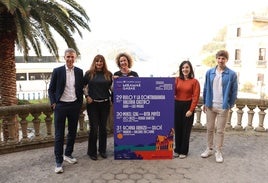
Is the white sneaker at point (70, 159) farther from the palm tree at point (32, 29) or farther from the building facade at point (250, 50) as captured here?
the building facade at point (250, 50)

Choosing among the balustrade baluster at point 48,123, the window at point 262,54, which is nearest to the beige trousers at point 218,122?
the balustrade baluster at point 48,123

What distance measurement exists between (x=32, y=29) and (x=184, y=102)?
15.6ft

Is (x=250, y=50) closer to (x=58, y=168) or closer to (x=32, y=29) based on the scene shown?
(x=32, y=29)

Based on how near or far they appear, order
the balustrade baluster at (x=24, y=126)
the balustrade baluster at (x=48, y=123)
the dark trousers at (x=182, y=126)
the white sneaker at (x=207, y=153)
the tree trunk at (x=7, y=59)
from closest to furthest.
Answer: the dark trousers at (x=182, y=126) → the white sneaker at (x=207, y=153) → the balustrade baluster at (x=24, y=126) → the balustrade baluster at (x=48, y=123) → the tree trunk at (x=7, y=59)

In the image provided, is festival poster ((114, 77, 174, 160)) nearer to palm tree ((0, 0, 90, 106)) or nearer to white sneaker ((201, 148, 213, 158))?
white sneaker ((201, 148, 213, 158))

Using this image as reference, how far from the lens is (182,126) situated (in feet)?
16.4

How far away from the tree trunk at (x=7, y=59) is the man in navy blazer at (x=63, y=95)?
378 centimetres

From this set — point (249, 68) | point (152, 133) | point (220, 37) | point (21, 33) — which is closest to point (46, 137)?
point (152, 133)

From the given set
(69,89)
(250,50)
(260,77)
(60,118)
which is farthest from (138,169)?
(250,50)

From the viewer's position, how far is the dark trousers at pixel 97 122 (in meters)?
4.73

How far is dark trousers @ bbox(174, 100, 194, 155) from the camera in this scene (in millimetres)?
4855

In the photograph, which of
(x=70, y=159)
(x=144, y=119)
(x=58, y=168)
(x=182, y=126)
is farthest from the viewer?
(x=182, y=126)

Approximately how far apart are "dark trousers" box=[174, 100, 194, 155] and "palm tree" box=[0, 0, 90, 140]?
4011mm

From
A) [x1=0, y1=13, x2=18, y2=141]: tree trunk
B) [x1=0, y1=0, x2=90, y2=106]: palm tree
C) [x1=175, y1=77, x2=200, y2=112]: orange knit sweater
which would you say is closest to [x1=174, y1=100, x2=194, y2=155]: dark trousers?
[x1=175, y1=77, x2=200, y2=112]: orange knit sweater
